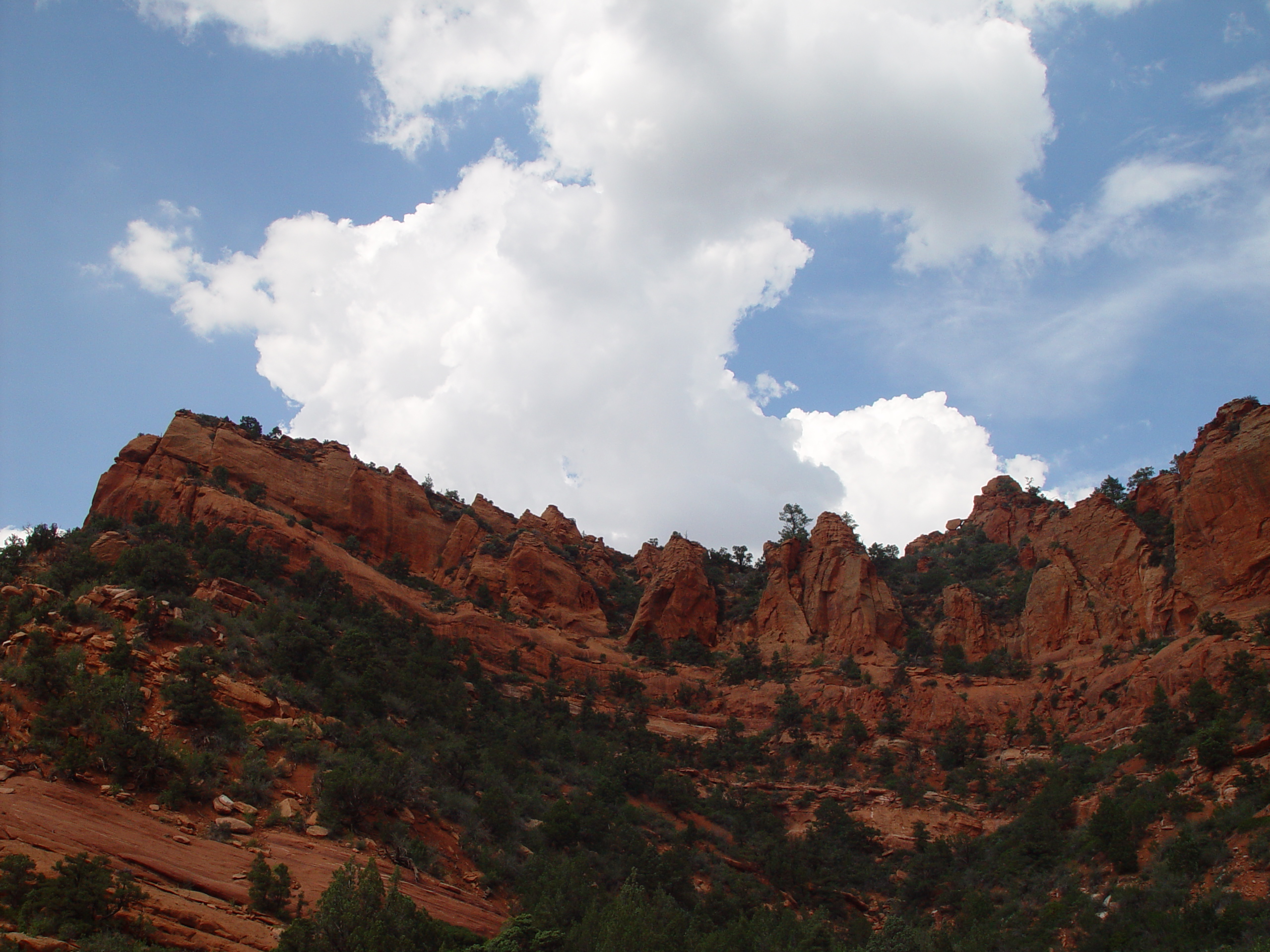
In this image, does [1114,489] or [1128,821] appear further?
[1114,489]

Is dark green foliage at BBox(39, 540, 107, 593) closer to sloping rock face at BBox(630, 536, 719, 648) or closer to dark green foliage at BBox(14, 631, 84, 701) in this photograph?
dark green foliage at BBox(14, 631, 84, 701)

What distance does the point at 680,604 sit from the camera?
61.5m

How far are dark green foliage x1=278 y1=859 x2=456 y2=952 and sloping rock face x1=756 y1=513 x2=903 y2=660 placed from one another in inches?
1641

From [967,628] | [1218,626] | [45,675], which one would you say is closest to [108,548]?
[45,675]

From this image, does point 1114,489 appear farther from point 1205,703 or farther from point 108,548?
point 108,548

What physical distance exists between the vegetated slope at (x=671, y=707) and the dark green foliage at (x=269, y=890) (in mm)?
155

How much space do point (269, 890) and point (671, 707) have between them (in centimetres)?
3709

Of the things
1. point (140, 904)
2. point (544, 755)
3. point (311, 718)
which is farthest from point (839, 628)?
point (140, 904)

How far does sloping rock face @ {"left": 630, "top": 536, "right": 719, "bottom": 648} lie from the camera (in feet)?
198

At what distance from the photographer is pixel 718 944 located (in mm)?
23062

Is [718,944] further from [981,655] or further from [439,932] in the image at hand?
[981,655]

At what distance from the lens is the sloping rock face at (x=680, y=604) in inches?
2381

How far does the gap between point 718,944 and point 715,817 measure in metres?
17.7

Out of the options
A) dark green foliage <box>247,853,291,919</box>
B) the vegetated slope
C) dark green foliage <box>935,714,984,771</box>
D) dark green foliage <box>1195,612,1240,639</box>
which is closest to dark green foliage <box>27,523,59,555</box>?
the vegetated slope
